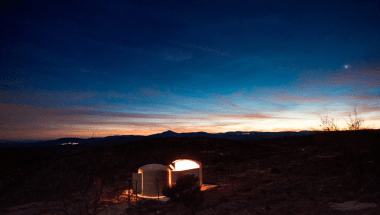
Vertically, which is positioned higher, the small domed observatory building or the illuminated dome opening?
the illuminated dome opening

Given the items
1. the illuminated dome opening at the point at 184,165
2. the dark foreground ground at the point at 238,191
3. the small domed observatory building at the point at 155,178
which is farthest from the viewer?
the illuminated dome opening at the point at 184,165

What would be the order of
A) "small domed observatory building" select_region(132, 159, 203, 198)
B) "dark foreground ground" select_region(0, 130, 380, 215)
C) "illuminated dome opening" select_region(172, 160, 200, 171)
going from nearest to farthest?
"dark foreground ground" select_region(0, 130, 380, 215), "small domed observatory building" select_region(132, 159, 203, 198), "illuminated dome opening" select_region(172, 160, 200, 171)

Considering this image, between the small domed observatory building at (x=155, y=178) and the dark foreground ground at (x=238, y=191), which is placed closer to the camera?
the dark foreground ground at (x=238, y=191)

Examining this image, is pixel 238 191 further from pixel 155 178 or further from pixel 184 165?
pixel 155 178

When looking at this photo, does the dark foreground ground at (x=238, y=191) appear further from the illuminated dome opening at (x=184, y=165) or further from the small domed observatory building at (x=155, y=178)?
the illuminated dome opening at (x=184, y=165)

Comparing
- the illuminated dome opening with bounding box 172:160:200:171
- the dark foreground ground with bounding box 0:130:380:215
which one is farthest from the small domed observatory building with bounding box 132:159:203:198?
the dark foreground ground with bounding box 0:130:380:215

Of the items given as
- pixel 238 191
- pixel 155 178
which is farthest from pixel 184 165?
pixel 238 191

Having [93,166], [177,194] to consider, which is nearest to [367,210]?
[177,194]

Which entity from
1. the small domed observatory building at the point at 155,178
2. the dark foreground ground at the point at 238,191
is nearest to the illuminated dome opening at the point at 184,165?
the small domed observatory building at the point at 155,178

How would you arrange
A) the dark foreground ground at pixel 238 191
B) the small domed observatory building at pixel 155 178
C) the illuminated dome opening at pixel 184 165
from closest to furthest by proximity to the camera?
the dark foreground ground at pixel 238 191, the small domed observatory building at pixel 155 178, the illuminated dome opening at pixel 184 165

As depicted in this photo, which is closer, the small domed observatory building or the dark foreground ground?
the dark foreground ground

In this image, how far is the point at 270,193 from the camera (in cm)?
1561

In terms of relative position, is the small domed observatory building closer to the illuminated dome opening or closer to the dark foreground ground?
the illuminated dome opening

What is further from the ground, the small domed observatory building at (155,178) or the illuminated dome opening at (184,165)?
Result: the illuminated dome opening at (184,165)
